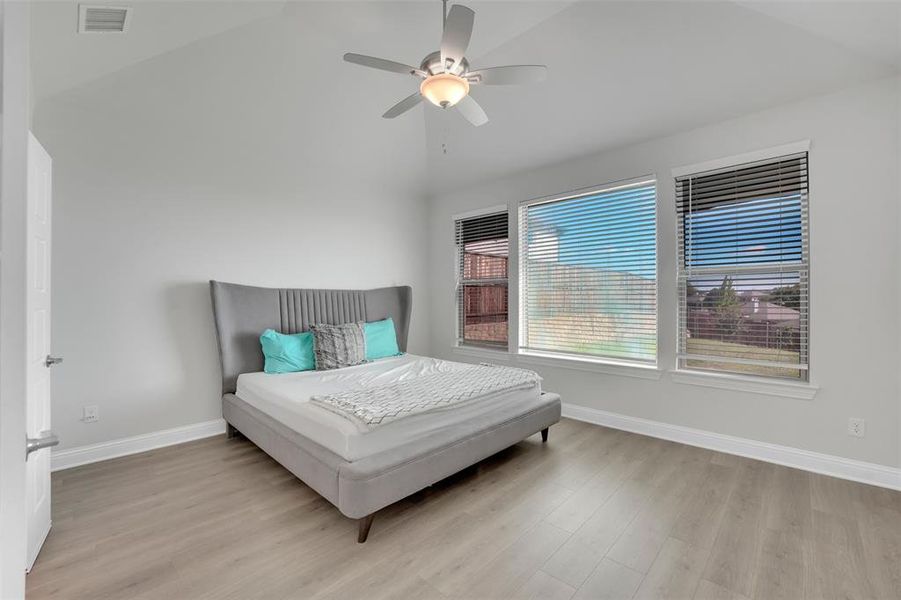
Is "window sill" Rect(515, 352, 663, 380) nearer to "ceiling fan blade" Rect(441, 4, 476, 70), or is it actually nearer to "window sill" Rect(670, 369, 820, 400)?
"window sill" Rect(670, 369, 820, 400)

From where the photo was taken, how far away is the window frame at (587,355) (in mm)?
3461

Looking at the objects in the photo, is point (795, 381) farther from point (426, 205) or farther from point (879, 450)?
point (426, 205)

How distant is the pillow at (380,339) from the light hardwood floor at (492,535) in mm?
1526

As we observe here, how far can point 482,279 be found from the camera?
4879 mm

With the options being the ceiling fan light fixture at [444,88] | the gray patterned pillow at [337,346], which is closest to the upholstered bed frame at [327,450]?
the gray patterned pillow at [337,346]

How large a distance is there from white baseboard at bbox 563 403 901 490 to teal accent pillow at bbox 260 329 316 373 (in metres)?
2.66

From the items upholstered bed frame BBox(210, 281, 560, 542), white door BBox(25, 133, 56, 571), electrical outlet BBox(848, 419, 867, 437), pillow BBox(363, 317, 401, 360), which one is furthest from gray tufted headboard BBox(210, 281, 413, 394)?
electrical outlet BBox(848, 419, 867, 437)

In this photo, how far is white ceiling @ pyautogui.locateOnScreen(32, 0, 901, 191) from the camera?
7.86ft

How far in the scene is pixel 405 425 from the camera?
89.4 inches

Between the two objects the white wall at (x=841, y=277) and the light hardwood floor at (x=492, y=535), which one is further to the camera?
the white wall at (x=841, y=277)

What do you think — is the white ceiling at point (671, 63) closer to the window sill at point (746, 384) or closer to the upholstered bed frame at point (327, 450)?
the window sill at point (746, 384)

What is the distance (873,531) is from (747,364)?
1202mm

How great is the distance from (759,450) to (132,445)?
4758mm

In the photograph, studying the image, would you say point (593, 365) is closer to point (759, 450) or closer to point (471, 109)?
point (759, 450)
